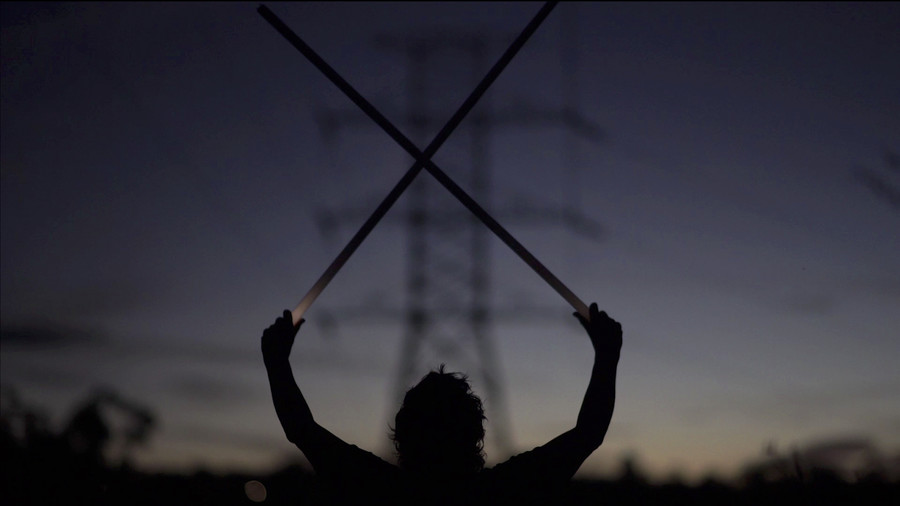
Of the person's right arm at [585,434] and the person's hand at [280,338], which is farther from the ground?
the person's hand at [280,338]

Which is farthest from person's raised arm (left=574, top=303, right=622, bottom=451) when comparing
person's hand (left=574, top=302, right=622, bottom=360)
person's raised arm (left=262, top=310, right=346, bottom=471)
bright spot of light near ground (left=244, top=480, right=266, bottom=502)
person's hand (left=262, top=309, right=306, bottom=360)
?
bright spot of light near ground (left=244, top=480, right=266, bottom=502)

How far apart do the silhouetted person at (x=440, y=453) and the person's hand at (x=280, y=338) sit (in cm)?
17

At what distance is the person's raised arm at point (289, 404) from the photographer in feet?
10.6

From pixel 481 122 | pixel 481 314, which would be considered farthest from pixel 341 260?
pixel 481 122

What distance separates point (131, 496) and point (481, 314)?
12805mm

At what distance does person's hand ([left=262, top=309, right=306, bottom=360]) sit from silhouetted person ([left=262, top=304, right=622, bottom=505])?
169 mm

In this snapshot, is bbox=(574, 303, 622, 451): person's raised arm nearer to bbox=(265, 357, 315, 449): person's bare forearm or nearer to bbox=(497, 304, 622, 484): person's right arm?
bbox=(497, 304, 622, 484): person's right arm

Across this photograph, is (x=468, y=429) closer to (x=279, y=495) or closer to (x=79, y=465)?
(x=79, y=465)

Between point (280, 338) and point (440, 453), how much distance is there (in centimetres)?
96

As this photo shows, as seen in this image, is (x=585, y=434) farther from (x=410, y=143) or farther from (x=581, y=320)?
(x=410, y=143)

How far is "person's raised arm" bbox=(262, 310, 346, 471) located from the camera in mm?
3221

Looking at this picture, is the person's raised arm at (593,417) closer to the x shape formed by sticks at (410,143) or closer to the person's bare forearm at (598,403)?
the person's bare forearm at (598,403)

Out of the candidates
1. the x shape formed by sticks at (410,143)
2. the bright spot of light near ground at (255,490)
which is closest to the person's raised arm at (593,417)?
the x shape formed by sticks at (410,143)

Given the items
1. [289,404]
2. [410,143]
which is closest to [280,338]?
[289,404]
